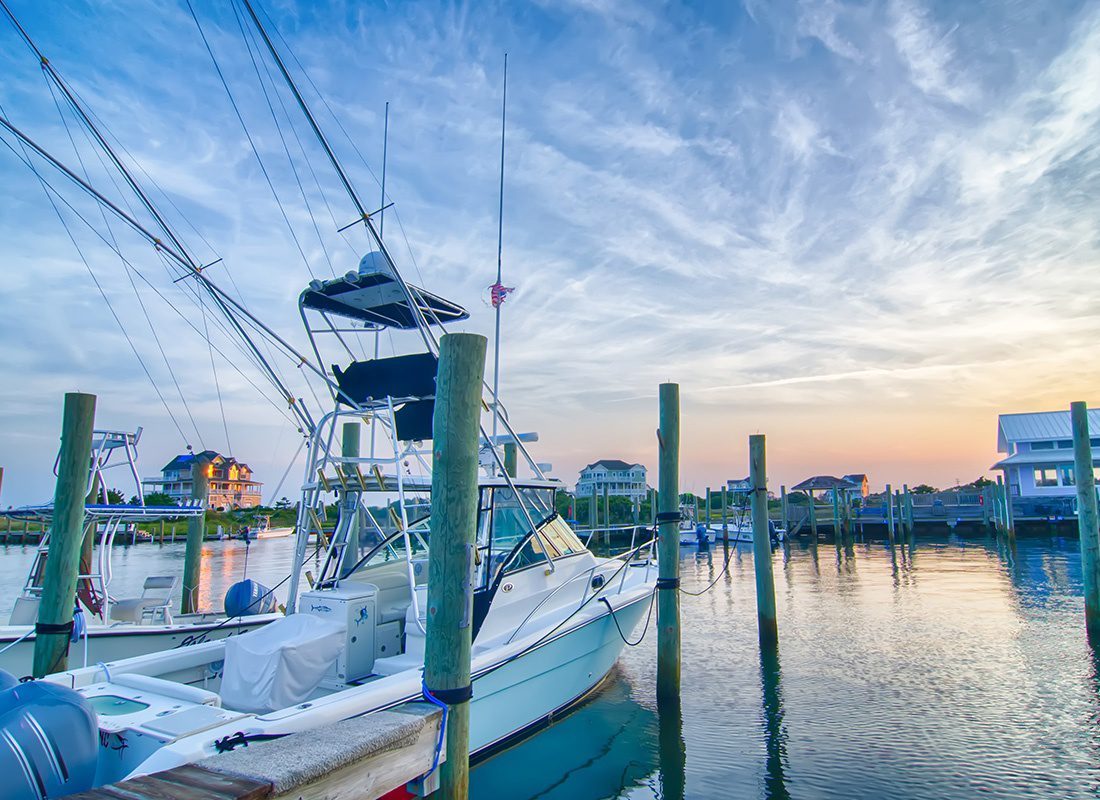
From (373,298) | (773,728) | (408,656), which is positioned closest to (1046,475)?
(773,728)

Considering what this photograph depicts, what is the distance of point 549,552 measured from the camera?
843cm

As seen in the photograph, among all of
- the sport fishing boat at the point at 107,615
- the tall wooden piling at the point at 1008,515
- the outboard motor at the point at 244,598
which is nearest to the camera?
the sport fishing boat at the point at 107,615

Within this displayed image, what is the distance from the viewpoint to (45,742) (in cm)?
380

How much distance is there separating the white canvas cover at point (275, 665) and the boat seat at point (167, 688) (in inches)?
11.3

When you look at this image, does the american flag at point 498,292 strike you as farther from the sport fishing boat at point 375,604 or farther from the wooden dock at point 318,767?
the wooden dock at point 318,767

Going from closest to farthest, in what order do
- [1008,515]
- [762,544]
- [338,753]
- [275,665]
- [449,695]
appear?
[338,753] < [449,695] < [275,665] < [762,544] < [1008,515]

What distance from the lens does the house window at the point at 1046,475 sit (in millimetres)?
43000

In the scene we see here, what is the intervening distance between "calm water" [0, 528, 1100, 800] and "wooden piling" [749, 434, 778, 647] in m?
0.57

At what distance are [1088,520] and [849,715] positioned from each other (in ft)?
21.5

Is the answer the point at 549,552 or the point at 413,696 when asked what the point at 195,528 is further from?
the point at 413,696

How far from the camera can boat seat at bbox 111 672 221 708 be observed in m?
5.46

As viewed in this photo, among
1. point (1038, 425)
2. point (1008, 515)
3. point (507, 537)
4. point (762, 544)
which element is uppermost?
point (1038, 425)

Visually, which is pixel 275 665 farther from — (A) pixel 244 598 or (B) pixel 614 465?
(B) pixel 614 465

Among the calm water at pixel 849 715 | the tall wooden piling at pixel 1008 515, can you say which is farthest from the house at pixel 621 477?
the calm water at pixel 849 715
